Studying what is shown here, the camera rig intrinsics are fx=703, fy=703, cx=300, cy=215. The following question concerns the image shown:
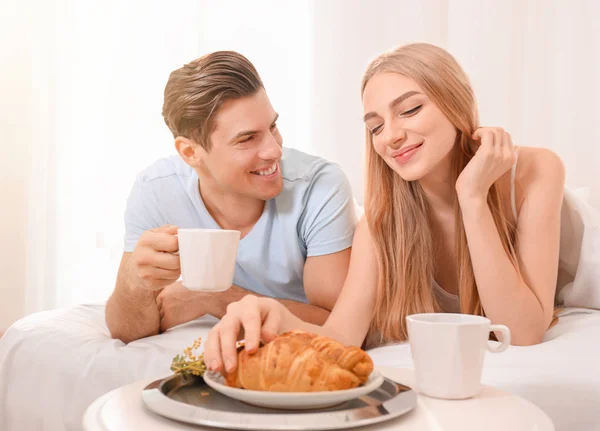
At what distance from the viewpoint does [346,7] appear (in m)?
3.22

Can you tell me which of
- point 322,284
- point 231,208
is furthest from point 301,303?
point 231,208

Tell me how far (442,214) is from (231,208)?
0.59 m

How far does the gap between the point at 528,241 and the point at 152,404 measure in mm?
1111

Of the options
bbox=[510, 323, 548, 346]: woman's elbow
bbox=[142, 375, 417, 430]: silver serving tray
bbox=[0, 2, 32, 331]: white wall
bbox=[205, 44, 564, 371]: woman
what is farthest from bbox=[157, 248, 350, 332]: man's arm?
bbox=[0, 2, 32, 331]: white wall

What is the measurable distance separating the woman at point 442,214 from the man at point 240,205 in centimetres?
15

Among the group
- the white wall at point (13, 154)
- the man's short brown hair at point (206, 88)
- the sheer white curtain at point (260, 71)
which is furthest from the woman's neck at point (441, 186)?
the white wall at point (13, 154)

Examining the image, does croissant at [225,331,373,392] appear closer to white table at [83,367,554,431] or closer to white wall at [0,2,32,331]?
white table at [83,367,554,431]

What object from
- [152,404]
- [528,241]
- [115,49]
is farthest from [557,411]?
[115,49]

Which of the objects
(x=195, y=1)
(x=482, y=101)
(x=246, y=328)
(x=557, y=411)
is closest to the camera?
(x=246, y=328)

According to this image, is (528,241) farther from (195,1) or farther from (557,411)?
(195,1)

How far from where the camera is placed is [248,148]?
1885mm

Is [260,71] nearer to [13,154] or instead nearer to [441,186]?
[13,154]

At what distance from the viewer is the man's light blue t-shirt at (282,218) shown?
6.29 feet

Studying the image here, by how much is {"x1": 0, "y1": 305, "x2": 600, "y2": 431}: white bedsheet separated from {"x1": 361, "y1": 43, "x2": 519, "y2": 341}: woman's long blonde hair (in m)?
0.18
